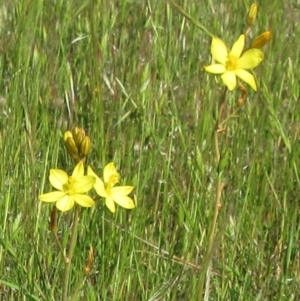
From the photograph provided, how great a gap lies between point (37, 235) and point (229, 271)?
42cm

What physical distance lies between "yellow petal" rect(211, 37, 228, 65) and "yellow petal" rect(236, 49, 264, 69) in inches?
1.2

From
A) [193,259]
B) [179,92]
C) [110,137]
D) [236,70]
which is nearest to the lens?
[236,70]

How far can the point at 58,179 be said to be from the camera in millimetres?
1261

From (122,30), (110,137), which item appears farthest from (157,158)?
(122,30)

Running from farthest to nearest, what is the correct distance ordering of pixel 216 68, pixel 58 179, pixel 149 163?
1. pixel 149 163
2. pixel 216 68
3. pixel 58 179

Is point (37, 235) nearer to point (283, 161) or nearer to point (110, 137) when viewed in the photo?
point (110, 137)

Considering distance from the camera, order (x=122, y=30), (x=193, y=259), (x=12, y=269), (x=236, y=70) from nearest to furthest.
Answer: (x=236, y=70) → (x=12, y=269) → (x=193, y=259) → (x=122, y=30)

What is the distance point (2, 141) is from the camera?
74.8 inches

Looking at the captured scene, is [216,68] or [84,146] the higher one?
[216,68]

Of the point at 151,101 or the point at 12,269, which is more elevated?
the point at 151,101

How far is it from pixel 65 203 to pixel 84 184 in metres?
0.04

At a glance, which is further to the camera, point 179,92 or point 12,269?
point 179,92

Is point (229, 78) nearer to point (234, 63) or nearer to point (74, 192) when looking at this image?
point (234, 63)

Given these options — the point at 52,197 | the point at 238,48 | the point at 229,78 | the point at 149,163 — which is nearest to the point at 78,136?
the point at 52,197
